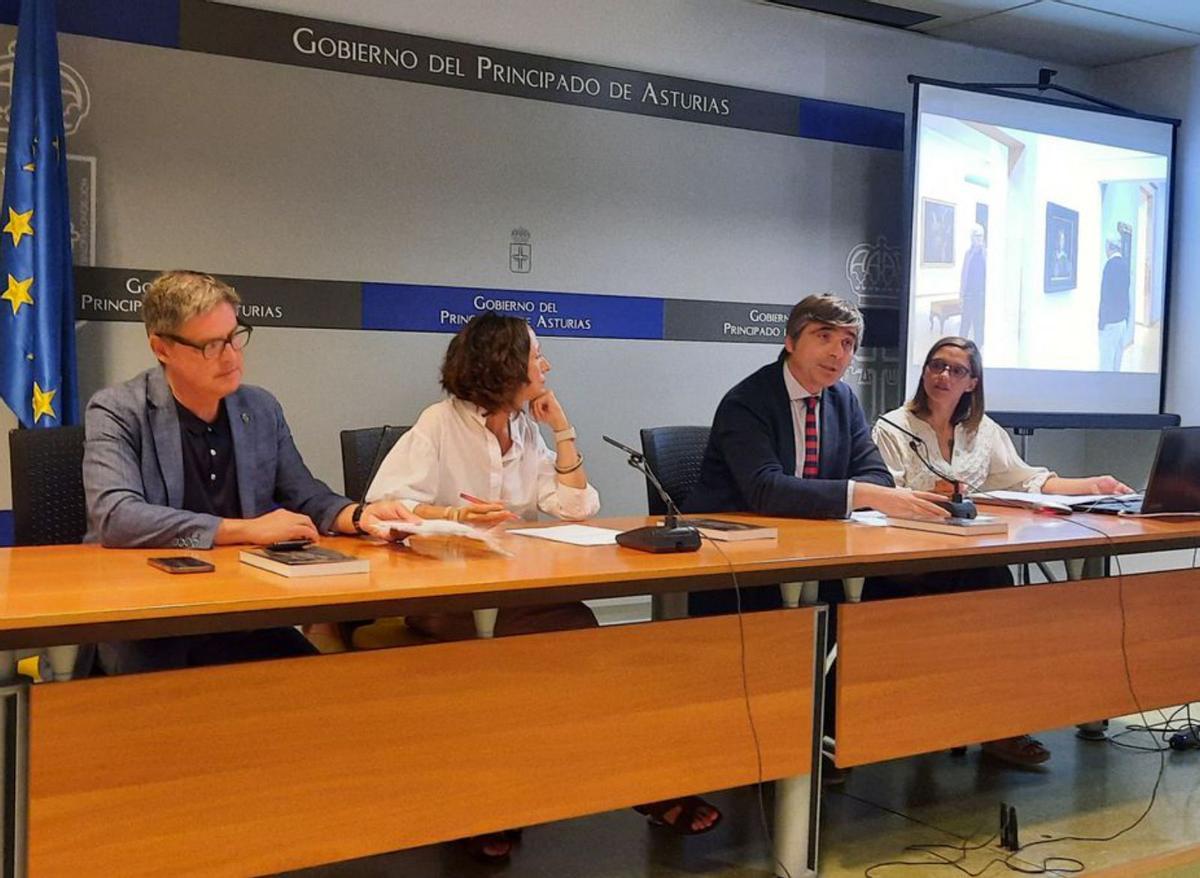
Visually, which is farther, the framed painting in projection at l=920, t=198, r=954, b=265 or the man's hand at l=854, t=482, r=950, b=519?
the framed painting in projection at l=920, t=198, r=954, b=265

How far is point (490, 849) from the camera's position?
2.44 meters

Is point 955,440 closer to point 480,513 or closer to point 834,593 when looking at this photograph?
point 834,593

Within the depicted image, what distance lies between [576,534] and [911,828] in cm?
109

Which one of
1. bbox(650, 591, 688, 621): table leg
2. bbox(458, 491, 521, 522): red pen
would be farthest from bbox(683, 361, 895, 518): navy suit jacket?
bbox(458, 491, 521, 522): red pen

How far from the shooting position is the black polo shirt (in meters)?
2.28

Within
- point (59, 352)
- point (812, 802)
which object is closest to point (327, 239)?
point (59, 352)

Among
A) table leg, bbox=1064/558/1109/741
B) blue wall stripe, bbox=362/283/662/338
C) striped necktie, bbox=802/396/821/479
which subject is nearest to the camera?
table leg, bbox=1064/558/1109/741

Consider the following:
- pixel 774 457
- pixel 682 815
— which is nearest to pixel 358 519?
pixel 682 815

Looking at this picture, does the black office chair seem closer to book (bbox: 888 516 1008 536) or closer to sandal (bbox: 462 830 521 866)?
sandal (bbox: 462 830 521 866)

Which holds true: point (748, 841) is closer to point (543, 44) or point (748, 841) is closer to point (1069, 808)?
point (1069, 808)

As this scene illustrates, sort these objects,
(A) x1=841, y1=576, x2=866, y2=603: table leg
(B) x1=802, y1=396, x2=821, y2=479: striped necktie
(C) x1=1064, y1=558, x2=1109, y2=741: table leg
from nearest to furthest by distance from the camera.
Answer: (A) x1=841, y1=576, x2=866, y2=603: table leg → (C) x1=1064, y1=558, x2=1109, y2=741: table leg → (B) x1=802, y1=396, x2=821, y2=479: striped necktie

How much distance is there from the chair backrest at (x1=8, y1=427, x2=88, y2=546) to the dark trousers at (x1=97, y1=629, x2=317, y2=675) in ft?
1.29

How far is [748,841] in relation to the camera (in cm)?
258

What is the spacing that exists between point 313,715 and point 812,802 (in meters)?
1.10
